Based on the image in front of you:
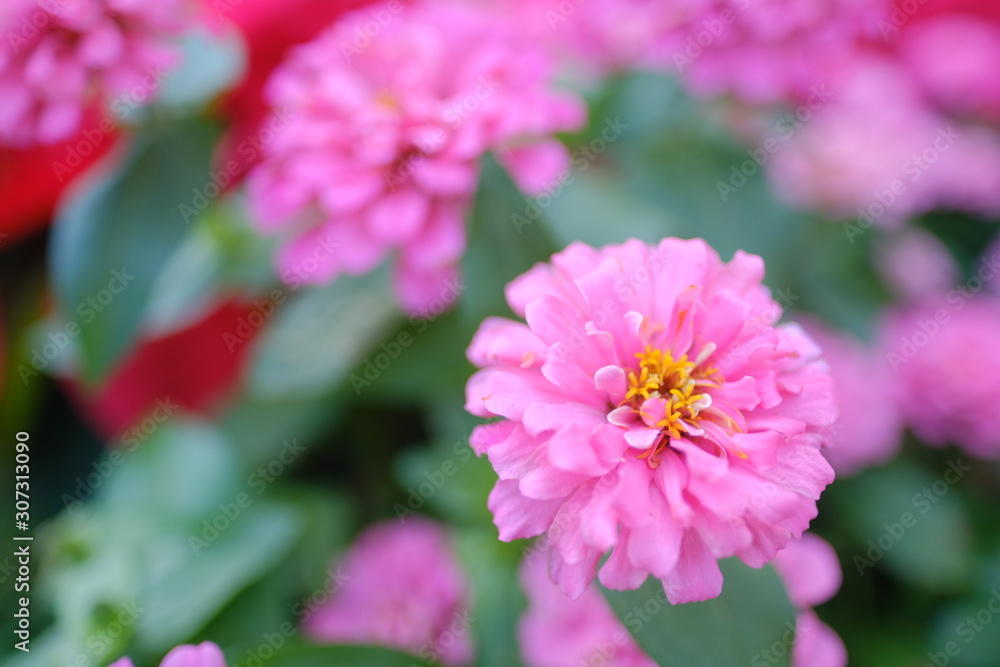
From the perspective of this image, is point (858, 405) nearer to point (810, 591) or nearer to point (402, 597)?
point (810, 591)

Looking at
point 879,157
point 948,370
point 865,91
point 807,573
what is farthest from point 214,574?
point 865,91

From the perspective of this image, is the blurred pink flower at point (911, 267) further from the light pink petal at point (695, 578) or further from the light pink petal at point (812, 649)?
the light pink petal at point (695, 578)

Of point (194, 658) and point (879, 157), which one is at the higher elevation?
point (194, 658)

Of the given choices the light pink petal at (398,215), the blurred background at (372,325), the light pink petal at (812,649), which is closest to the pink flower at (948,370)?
the blurred background at (372,325)

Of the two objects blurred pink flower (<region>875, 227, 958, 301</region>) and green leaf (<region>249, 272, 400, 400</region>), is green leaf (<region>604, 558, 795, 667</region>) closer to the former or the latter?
green leaf (<region>249, 272, 400, 400</region>)

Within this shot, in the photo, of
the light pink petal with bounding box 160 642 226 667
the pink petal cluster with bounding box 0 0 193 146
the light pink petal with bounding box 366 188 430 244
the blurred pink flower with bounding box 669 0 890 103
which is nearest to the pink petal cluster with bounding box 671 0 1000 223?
the blurred pink flower with bounding box 669 0 890 103

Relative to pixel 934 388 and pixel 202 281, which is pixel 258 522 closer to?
pixel 202 281

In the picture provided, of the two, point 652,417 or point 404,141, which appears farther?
point 404,141
